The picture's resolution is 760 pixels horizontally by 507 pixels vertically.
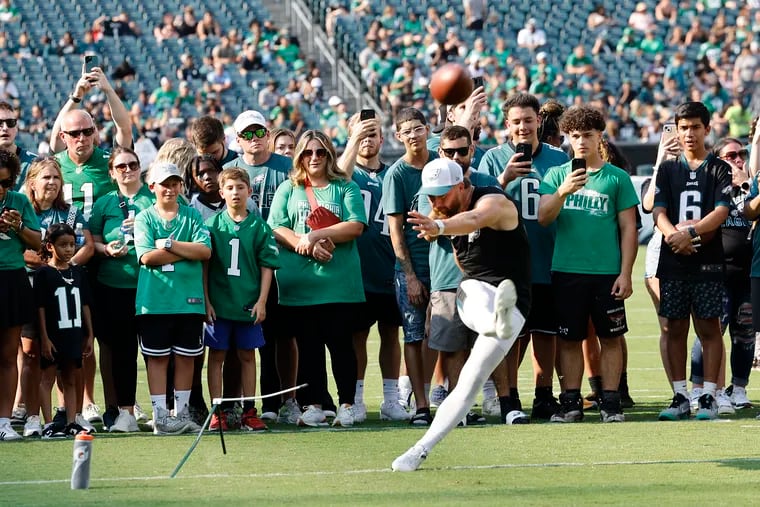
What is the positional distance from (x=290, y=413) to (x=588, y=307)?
2.49 meters

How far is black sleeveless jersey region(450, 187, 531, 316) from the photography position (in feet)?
28.5

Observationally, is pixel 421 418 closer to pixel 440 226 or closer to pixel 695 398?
pixel 695 398

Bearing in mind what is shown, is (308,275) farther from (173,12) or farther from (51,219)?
(173,12)

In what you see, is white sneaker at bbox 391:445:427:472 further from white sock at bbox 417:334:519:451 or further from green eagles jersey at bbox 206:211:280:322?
green eagles jersey at bbox 206:211:280:322

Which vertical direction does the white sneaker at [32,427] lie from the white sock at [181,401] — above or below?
below

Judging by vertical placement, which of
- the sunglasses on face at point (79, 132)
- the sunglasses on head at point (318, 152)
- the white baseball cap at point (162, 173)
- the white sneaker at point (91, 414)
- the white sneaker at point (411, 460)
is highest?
the sunglasses on face at point (79, 132)

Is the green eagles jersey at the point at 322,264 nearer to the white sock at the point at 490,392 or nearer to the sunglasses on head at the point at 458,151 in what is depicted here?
the sunglasses on head at the point at 458,151

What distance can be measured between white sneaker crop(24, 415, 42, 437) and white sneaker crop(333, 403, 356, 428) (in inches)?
85.2

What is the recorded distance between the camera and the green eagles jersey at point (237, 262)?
34.5 feet

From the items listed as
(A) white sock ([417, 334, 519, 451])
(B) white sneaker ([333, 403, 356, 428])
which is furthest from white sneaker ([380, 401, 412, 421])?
(A) white sock ([417, 334, 519, 451])

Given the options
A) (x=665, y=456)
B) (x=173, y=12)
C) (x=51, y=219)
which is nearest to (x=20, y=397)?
(x=51, y=219)

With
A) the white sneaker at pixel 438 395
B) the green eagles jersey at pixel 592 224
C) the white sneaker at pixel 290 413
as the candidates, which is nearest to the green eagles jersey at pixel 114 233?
the white sneaker at pixel 290 413

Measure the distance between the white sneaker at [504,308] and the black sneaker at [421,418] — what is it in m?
2.20

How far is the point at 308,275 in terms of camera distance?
1066cm
